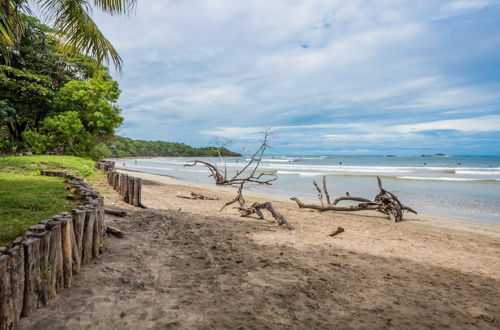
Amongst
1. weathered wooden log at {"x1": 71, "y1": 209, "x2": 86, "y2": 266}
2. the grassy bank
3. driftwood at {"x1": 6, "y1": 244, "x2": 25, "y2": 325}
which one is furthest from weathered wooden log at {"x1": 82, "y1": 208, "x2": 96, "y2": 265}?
driftwood at {"x1": 6, "y1": 244, "x2": 25, "y2": 325}

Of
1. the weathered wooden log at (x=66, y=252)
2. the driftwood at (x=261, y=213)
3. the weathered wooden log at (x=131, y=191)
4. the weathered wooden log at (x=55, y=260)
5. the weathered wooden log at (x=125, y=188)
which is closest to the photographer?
the weathered wooden log at (x=55, y=260)

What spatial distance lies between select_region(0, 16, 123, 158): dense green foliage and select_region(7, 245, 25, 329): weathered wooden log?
17298 mm

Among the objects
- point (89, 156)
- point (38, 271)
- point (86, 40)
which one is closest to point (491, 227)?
point (38, 271)

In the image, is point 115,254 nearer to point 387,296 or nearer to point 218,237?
point 218,237

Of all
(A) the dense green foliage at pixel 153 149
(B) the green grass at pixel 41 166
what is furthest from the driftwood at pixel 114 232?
(A) the dense green foliage at pixel 153 149

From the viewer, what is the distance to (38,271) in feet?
9.41

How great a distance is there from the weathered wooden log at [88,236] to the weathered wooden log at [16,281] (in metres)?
1.20

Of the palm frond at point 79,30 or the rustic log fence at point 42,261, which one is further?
the palm frond at point 79,30

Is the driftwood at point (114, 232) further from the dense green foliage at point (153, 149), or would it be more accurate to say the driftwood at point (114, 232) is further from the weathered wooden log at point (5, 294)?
the dense green foliage at point (153, 149)

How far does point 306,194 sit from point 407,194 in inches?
210

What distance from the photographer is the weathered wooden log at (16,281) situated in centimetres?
256

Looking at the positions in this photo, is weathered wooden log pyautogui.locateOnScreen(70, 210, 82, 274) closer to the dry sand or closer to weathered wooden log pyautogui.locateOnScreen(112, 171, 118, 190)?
the dry sand

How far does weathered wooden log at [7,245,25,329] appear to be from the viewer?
2559 mm

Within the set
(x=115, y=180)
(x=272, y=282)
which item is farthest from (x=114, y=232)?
(x=115, y=180)
